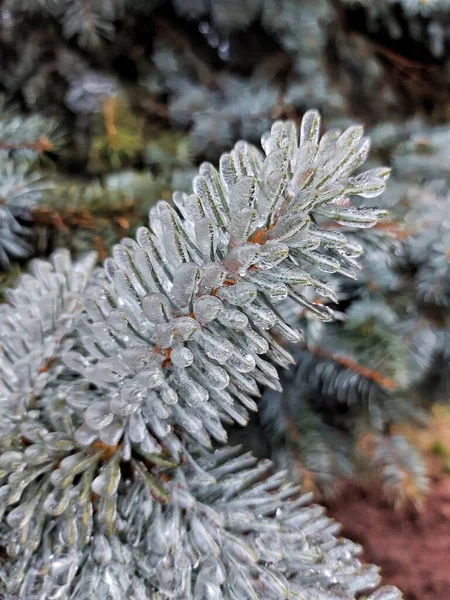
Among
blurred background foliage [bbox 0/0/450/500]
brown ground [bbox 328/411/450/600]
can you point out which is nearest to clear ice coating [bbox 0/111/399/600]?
blurred background foliage [bbox 0/0/450/500]

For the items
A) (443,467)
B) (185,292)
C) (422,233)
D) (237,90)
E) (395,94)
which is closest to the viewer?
(185,292)

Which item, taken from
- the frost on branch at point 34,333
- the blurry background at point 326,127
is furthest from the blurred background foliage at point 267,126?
the frost on branch at point 34,333

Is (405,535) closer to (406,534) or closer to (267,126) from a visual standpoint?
(406,534)

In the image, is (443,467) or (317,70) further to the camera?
(443,467)

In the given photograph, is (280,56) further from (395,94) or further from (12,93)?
(12,93)

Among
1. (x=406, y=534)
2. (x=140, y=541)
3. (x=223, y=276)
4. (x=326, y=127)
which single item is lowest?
(x=406, y=534)

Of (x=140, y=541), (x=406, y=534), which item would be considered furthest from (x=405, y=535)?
(x=140, y=541)

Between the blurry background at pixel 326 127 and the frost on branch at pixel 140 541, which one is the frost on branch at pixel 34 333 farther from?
the blurry background at pixel 326 127

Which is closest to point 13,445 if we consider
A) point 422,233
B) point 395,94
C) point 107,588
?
point 107,588
